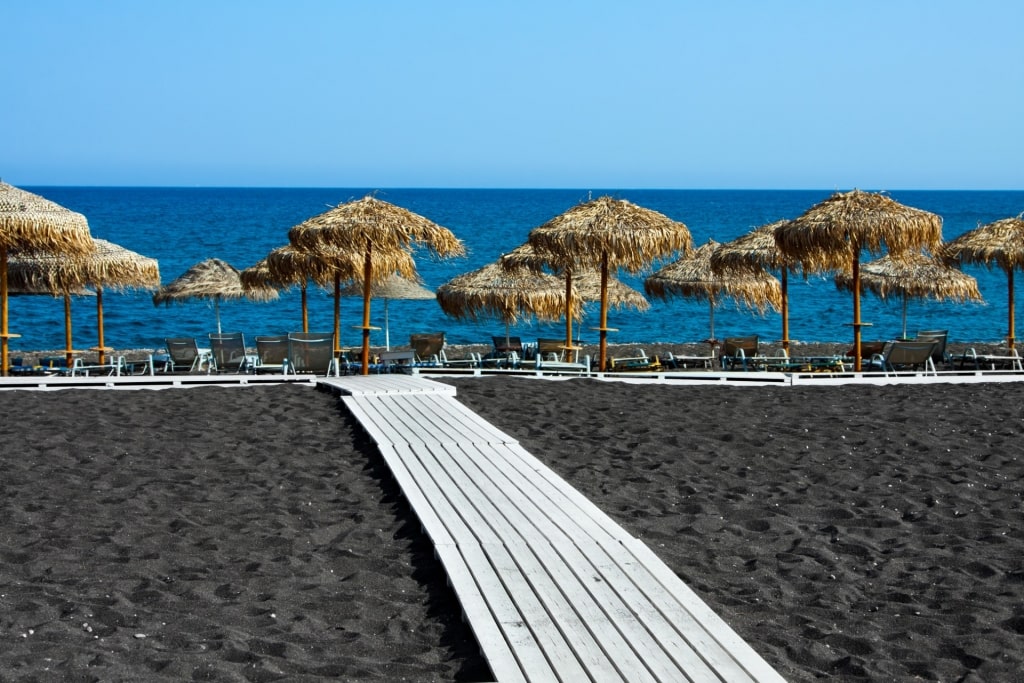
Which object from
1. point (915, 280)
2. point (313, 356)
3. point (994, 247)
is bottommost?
point (313, 356)

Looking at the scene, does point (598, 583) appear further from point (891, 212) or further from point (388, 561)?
point (891, 212)

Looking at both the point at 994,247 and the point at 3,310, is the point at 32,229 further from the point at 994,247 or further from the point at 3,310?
the point at 994,247

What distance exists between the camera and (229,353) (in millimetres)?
15883

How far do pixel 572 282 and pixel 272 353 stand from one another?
Result: 19.0ft

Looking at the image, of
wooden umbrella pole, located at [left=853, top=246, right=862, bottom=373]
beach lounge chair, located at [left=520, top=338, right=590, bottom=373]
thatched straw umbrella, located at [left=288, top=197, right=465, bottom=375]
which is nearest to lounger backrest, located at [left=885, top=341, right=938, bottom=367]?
wooden umbrella pole, located at [left=853, top=246, right=862, bottom=373]

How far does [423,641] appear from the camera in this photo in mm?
4809

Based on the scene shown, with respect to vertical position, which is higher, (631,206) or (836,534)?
(631,206)

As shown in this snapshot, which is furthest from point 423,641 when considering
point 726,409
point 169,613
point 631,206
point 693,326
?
point 693,326

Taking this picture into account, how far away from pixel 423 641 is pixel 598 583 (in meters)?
0.86

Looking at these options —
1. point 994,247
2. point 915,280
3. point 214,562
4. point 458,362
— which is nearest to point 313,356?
point 458,362

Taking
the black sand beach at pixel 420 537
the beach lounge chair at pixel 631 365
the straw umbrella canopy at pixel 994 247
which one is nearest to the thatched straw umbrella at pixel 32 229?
the black sand beach at pixel 420 537

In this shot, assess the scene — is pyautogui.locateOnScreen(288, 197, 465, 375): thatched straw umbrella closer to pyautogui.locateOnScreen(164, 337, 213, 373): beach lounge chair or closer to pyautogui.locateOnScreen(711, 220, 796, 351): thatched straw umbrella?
pyautogui.locateOnScreen(164, 337, 213, 373): beach lounge chair

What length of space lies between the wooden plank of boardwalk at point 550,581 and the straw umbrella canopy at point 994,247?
10344mm

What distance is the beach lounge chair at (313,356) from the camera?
14266 mm
